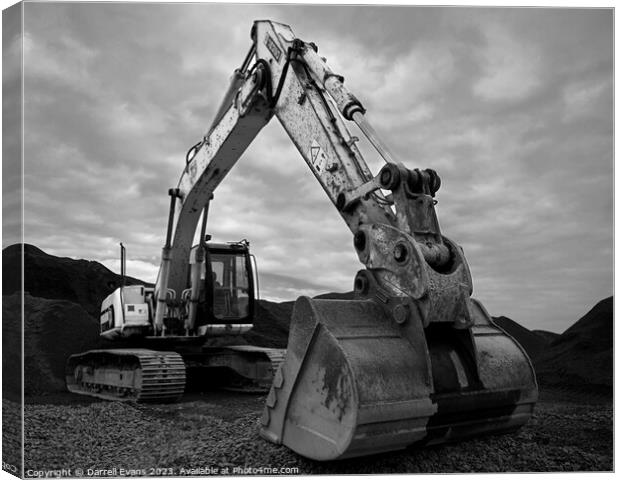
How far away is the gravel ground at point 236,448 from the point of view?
3766 millimetres

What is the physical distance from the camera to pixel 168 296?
7887 millimetres

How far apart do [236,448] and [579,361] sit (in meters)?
6.05

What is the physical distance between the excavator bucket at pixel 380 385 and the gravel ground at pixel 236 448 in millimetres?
241

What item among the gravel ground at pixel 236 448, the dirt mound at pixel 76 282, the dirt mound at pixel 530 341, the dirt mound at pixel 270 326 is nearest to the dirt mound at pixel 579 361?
the dirt mound at pixel 530 341

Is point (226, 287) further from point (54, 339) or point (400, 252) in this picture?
point (400, 252)

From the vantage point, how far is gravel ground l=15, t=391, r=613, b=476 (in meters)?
3.77

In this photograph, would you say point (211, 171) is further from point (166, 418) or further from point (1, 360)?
point (1, 360)

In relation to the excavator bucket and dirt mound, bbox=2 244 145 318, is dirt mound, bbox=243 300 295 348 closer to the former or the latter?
dirt mound, bbox=2 244 145 318

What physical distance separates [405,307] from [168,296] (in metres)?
4.93

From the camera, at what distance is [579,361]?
8539mm

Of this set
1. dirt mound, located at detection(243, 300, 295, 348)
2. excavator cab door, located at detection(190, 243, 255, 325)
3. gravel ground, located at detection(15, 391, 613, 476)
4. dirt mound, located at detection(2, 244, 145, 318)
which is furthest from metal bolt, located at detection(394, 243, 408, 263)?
dirt mound, located at detection(243, 300, 295, 348)

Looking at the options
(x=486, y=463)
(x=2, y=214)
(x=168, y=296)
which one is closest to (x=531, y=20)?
(x=486, y=463)

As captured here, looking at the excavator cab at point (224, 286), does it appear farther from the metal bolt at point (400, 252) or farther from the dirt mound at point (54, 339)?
the metal bolt at point (400, 252)

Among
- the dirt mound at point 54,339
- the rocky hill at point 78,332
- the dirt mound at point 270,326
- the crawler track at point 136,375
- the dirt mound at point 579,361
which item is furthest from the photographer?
the dirt mound at point 270,326
